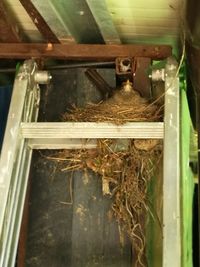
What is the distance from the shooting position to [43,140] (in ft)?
5.25

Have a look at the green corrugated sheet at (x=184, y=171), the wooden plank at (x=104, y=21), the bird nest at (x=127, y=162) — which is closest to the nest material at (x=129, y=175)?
the bird nest at (x=127, y=162)

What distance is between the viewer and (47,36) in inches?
69.1

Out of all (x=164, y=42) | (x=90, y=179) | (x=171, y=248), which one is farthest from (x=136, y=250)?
(x=164, y=42)

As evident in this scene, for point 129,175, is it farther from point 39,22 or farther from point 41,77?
point 39,22

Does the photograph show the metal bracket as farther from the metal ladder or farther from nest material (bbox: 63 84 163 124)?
nest material (bbox: 63 84 163 124)

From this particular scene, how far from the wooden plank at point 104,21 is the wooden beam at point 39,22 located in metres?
0.19

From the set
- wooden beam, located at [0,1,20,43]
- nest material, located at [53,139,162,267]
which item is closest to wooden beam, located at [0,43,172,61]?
wooden beam, located at [0,1,20,43]

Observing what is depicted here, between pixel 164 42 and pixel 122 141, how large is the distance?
469mm

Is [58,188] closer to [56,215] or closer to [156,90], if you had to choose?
[56,215]

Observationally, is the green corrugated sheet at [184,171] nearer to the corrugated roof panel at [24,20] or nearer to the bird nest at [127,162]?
the bird nest at [127,162]

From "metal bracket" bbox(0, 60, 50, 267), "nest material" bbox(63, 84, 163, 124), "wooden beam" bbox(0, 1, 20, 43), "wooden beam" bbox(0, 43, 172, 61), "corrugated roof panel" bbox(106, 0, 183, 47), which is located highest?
"corrugated roof panel" bbox(106, 0, 183, 47)

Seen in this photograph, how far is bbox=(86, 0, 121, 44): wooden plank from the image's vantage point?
4.89ft

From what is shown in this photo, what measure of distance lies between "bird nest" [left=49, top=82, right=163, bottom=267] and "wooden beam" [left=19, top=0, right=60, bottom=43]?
0.31m

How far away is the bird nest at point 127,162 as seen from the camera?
1.68 metres
